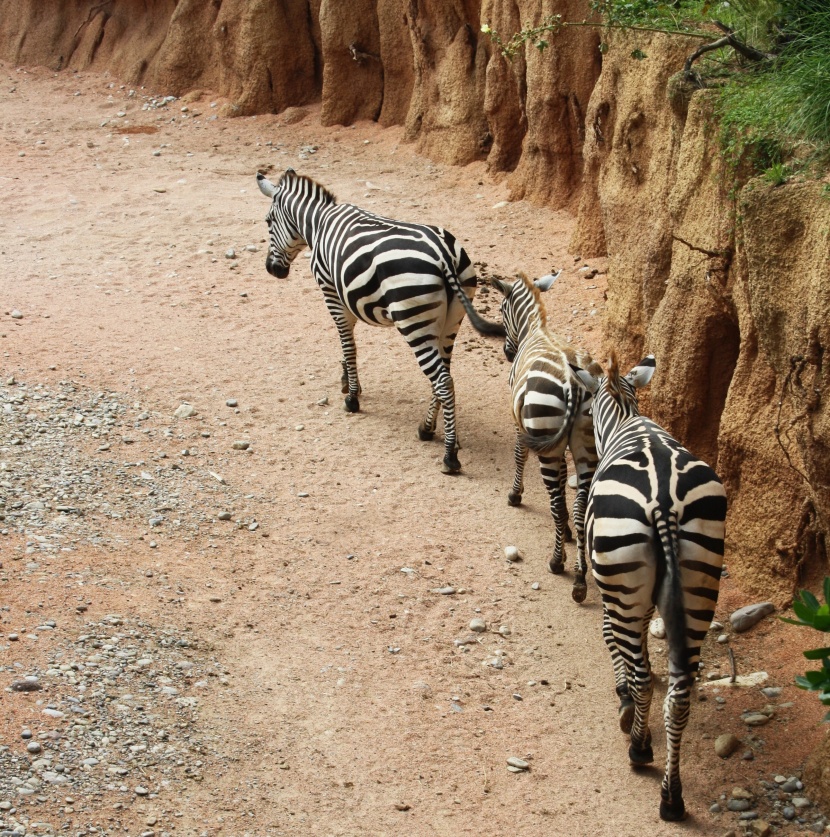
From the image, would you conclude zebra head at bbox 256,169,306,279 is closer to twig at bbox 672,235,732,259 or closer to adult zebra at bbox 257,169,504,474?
adult zebra at bbox 257,169,504,474

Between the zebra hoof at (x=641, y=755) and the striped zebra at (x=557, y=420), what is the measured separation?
5.38 ft

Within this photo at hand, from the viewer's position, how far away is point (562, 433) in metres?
6.87

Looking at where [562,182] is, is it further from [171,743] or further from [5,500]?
[171,743]

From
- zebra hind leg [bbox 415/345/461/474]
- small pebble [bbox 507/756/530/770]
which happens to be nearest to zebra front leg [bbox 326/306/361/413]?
zebra hind leg [bbox 415/345/461/474]

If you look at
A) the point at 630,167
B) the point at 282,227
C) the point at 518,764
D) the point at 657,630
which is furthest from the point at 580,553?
the point at 282,227

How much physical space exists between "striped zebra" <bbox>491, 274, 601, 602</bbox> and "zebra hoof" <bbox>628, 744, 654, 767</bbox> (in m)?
1.64

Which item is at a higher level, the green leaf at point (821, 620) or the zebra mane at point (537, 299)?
the green leaf at point (821, 620)

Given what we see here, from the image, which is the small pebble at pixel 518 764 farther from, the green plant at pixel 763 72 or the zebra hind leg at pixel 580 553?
the green plant at pixel 763 72

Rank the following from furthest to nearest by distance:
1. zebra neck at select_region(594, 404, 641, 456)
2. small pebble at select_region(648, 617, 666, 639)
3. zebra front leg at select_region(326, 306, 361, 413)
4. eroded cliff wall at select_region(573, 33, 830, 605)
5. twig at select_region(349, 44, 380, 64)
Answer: twig at select_region(349, 44, 380, 64) → zebra front leg at select_region(326, 306, 361, 413) → small pebble at select_region(648, 617, 666, 639) → zebra neck at select_region(594, 404, 641, 456) → eroded cliff wall at select_region(573, 33, 830, 605)

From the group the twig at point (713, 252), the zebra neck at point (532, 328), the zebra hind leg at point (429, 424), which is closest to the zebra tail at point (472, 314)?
the zebra neck at point (532, 328)

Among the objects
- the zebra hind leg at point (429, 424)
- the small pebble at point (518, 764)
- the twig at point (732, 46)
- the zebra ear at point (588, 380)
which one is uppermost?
the twig at point (732, 46)

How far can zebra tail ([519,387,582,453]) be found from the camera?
6.88 metres

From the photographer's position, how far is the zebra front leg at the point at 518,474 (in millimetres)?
8195

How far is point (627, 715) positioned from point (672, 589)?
1.29 meters
